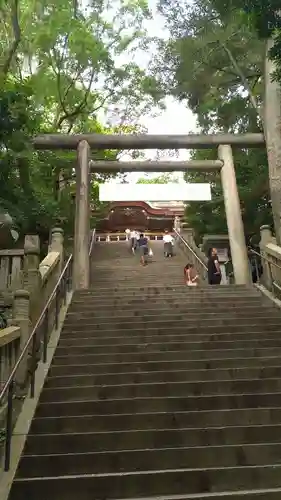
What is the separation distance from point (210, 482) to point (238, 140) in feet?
35.0

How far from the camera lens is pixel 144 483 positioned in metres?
3.99

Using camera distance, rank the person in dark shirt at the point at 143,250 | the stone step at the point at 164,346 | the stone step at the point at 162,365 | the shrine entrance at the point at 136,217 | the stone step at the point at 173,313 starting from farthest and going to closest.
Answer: the shrine entrance at the point at 136,217 < the person in dark shirt at the point at 143,250 < the stone step at the point at 173,313 < the stone step at the point at 164,346 < the stone step at the point at 162,365

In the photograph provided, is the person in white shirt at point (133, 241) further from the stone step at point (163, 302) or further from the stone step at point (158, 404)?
the stone step at point (158, 404)

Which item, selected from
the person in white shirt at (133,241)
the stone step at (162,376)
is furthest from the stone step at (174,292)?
the person in white shirt at (133,241)

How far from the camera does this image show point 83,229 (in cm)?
1193

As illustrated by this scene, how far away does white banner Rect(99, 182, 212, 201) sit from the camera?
43.3 ft

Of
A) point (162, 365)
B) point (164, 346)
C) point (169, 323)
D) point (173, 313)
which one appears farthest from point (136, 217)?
point (162, 365)

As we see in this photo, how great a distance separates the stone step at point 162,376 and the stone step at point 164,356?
439 millimetres

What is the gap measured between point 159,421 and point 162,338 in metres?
2.30

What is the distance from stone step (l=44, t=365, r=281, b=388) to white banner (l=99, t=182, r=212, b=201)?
25.1 feet

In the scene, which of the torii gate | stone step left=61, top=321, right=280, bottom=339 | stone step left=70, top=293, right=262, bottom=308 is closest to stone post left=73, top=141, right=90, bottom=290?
the torii gate

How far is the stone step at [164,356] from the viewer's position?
6.49 meters

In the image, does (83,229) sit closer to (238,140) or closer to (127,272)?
(127,272)

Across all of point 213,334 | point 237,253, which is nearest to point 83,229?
point 237,253
